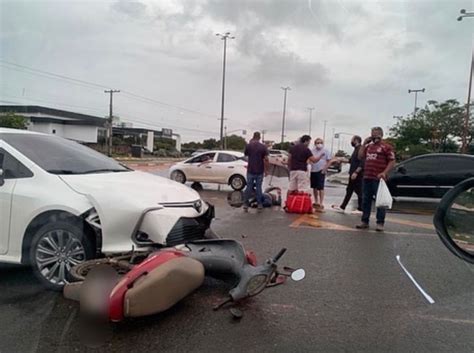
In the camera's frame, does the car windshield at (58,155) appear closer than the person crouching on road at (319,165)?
Yes

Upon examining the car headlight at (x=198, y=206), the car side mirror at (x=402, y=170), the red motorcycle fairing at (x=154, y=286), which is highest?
the car side mirror at (x=402, y=170)

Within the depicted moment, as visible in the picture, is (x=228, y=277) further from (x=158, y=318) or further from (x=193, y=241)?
(x=158, y=318)

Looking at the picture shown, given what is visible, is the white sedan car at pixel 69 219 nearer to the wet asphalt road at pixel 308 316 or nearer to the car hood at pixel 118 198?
the car hood at pixel 118 198

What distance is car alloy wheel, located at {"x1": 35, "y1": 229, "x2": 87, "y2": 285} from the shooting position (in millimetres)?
3742

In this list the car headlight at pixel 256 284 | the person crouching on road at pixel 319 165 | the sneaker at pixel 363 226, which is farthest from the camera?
the person crouching on road at pixel 319 165

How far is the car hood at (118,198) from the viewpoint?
369cm

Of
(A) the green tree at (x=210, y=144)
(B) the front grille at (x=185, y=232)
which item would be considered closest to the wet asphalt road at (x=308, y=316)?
(B) the front grille at (x=185, y=232)

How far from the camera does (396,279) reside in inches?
173

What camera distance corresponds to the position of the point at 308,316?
337 centimetres

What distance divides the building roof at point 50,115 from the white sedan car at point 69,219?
855 mm

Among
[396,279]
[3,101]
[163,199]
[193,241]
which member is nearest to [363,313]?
[396,279]

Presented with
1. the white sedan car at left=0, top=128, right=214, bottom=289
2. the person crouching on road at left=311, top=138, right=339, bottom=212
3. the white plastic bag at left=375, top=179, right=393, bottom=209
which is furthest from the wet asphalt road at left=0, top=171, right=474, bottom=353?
the person crouching on road at left=311, top=138, right=339, bottom=212

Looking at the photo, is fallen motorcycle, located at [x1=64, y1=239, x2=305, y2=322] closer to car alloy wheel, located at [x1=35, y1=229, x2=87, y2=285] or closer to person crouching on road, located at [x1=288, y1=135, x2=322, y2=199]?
car alloy wheel, located at [x1=35, y1=229, x2=87, y2=285]

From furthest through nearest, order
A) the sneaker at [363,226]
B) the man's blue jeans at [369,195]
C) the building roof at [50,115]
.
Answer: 1. the sneaker at [363,226]
2. the man's blue jeans at [369,195]
3. the building roof at [50,115]
